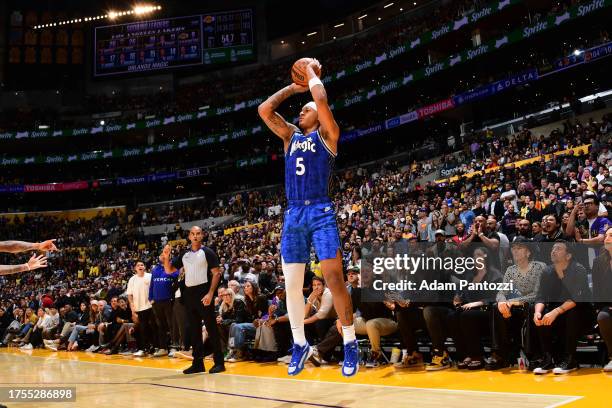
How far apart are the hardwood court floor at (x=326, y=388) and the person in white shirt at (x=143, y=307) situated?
264 centimetres

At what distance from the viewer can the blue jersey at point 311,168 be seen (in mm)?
4336

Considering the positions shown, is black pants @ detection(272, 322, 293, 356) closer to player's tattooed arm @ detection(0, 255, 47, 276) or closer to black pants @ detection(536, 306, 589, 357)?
black pants @ detection(536, 306, 589, 357)

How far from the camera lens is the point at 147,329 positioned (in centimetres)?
1111

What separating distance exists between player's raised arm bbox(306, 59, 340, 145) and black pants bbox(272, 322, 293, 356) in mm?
5070

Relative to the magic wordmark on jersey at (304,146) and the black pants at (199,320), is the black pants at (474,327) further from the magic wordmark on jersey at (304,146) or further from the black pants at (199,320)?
the magic wordmark on jersey at (304,146)

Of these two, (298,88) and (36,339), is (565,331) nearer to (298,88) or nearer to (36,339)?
(298,88)

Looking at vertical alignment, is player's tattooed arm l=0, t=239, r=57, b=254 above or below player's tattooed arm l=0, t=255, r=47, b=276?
above

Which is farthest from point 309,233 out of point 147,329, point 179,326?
point 147,329

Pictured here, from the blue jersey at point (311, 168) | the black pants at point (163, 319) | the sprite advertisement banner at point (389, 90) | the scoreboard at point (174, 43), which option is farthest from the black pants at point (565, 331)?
the scoreboard at point (174, 43)

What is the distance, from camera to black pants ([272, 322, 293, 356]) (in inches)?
345

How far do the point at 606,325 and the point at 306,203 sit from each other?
361 centimetres

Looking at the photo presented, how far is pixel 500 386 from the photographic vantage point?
5441 millimetres

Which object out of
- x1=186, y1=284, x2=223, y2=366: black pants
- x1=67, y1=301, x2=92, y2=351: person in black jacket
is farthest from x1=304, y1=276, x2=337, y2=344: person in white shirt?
x1=67, y1=301, x2=92, y2=351: person in black jacket

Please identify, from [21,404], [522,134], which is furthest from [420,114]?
[21,404]
